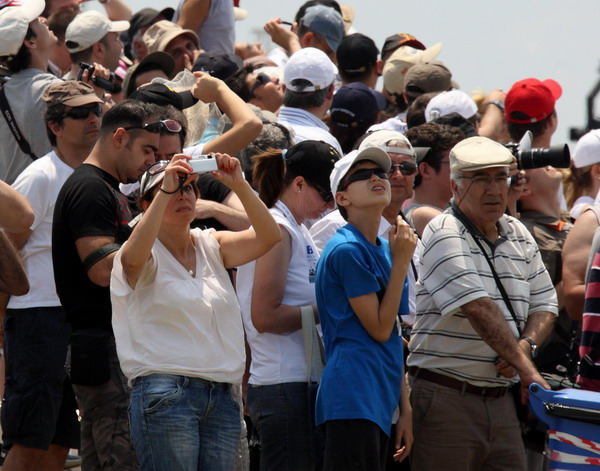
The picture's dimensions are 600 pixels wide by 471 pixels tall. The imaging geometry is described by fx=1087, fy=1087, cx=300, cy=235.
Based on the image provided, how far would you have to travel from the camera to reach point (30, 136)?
20.4 ft

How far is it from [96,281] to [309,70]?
8.90ft

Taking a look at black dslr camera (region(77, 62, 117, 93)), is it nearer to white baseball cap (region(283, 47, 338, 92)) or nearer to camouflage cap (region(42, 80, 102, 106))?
white baseball cap (region(283, 47, 338, 92))

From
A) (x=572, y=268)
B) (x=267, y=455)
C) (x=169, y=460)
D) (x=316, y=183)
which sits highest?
(x=316, y=183)

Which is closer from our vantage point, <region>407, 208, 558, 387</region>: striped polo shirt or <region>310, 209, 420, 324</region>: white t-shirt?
<region>407, 208, 558, 387</region>: striped polo shirt

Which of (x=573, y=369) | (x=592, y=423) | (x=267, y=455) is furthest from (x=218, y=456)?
(x=573, y=369)

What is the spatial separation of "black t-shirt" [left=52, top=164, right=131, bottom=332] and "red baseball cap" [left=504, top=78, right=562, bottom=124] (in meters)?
3.36

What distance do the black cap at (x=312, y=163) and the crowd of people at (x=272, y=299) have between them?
1 cm

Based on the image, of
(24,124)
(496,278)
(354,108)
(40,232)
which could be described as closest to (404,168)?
(496,278)

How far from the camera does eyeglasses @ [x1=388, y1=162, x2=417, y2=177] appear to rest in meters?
5.34

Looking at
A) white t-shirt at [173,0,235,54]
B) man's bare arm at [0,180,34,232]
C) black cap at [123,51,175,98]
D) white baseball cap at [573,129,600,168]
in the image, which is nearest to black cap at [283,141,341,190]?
man's bare arm at [0,180,34,232]

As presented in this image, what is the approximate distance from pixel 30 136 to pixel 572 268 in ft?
10.2

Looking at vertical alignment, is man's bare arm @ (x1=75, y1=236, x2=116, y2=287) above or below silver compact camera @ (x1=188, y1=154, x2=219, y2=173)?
below

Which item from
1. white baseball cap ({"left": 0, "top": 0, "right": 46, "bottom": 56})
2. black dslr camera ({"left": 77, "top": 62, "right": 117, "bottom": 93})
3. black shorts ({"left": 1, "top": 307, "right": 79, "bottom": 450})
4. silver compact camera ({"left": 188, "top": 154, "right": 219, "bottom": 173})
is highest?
white baseball cap ({"left": 0, "top": 0, "right": 46, "bottom": 56})

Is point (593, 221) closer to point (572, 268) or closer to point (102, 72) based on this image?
point (572, 268)
